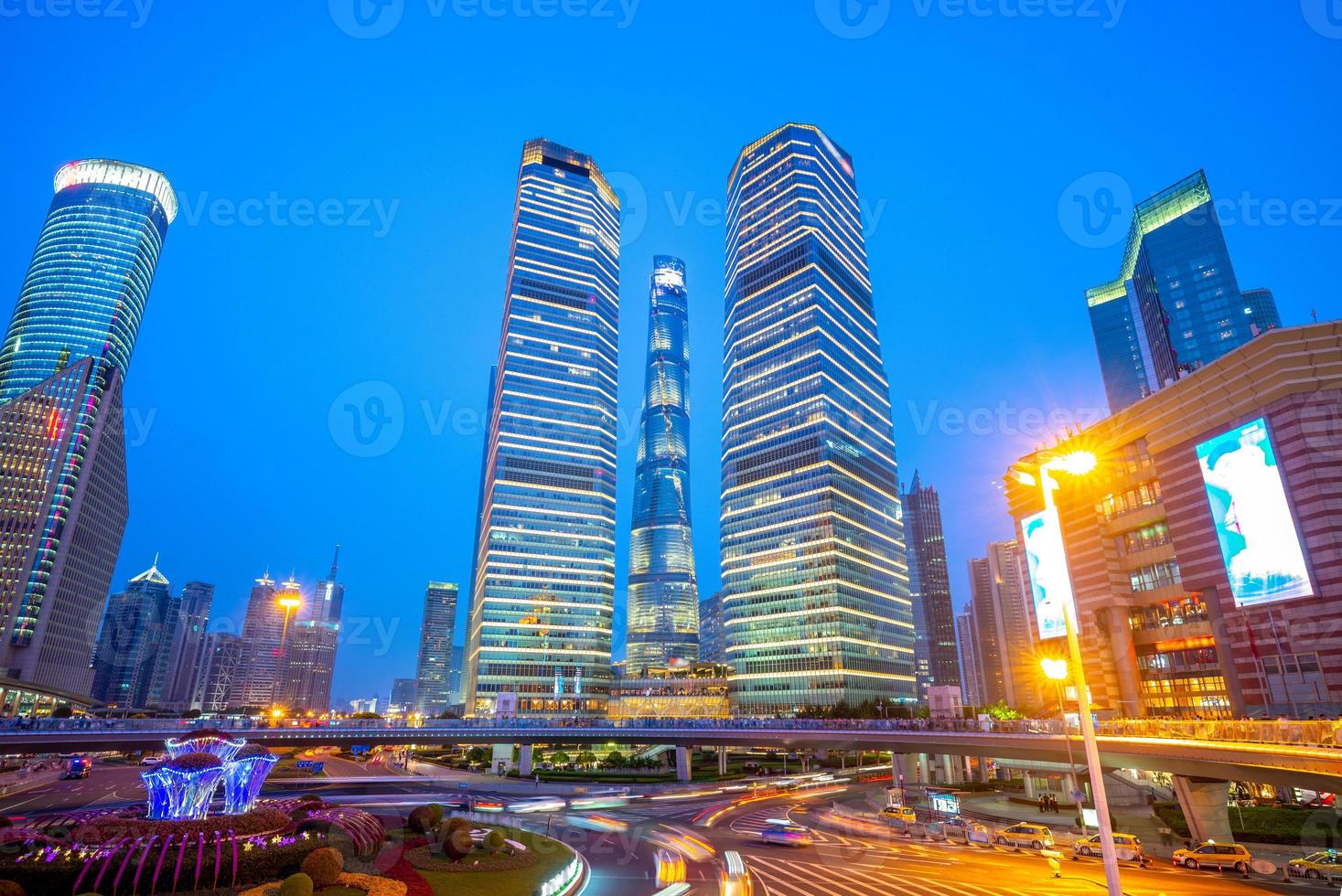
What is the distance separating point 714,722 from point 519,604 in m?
115

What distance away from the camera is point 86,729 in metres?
65.8

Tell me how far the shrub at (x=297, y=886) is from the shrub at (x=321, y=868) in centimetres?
202

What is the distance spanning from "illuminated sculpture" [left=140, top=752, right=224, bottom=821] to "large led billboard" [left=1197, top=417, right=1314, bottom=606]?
72743 mm

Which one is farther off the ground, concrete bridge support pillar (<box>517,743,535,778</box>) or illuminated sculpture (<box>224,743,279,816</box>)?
illuminated sculpture (<box>224,743,279,816</box>)

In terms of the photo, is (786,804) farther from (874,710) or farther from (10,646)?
(10,646)

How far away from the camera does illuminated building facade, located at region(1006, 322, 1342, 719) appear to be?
5381 cm

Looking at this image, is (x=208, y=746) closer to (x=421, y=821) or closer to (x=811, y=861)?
(x=421, y=821)

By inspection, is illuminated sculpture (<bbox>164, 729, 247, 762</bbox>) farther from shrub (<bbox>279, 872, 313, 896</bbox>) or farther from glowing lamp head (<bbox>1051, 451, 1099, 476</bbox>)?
glowing lamp head (<bbox>1051, 451, 1099, 476</bbox>)

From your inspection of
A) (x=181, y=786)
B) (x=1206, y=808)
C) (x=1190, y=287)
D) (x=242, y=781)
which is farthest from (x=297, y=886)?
(x=1190, y=287)

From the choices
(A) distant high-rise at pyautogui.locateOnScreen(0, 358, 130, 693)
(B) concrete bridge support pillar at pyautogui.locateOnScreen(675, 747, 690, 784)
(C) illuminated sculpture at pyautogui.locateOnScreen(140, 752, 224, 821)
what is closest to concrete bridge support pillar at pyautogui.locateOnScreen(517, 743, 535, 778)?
(B) concrete bridge support pillar at pyautogui.locateOnScreen(675, 747, 690, 784)

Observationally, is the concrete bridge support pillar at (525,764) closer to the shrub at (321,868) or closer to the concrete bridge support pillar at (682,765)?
the concrete bridge support pillar at (682,765)

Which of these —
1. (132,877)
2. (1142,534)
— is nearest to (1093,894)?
(132,877)

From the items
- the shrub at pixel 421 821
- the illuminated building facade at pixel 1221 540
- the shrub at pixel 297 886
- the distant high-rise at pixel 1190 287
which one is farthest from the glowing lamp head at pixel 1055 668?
the distant high-rise at pixel 1190 287

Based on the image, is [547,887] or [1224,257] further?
[1224,257]
